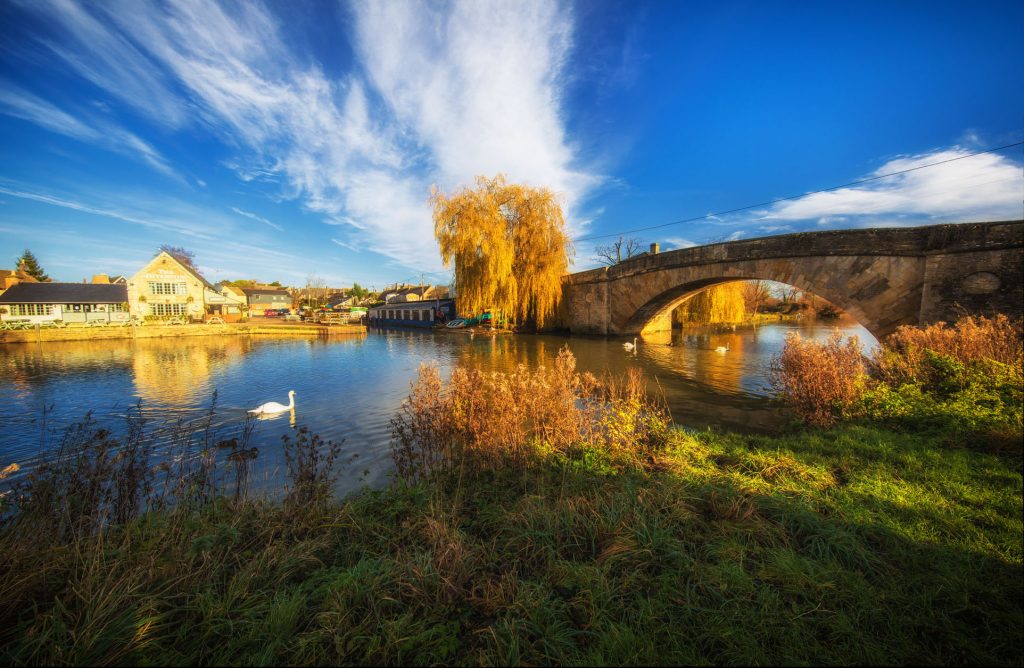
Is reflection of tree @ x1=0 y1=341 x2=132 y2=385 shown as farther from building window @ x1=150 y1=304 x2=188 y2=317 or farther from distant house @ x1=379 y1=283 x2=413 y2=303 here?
distant house @ x1=379 y1=283 x2=413 y2=303

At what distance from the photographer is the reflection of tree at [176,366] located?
36.5 feet

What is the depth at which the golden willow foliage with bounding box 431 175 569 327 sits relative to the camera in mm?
24516

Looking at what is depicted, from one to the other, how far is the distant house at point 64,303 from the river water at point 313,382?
57.2ft

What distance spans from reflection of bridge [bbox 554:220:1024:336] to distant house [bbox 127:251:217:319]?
1883 inches

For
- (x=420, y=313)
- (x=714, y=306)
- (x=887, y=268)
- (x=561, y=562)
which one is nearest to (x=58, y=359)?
(x=420, y=313)

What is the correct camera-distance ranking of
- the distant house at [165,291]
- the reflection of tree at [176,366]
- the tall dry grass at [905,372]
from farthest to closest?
1. the distant house at [165,291]
2. the reflection of tree at [176,366]
3. the tall dry grass at [905,372]

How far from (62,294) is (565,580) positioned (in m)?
58.0

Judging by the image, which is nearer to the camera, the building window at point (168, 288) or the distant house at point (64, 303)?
the distant house at point (64, 303)

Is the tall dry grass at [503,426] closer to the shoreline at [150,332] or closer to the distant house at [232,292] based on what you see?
the shoreline at [150,332]

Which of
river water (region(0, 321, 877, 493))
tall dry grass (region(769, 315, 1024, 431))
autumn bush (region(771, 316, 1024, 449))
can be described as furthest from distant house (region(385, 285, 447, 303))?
autumn bush (region(771, 316, 1024, 449))

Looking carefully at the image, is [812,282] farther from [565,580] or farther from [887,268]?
[565,580]

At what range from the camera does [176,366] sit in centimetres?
1625

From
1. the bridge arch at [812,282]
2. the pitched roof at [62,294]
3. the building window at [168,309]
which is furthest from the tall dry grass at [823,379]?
the pitched roof at [62,294]

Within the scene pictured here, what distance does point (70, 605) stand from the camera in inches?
94.9
